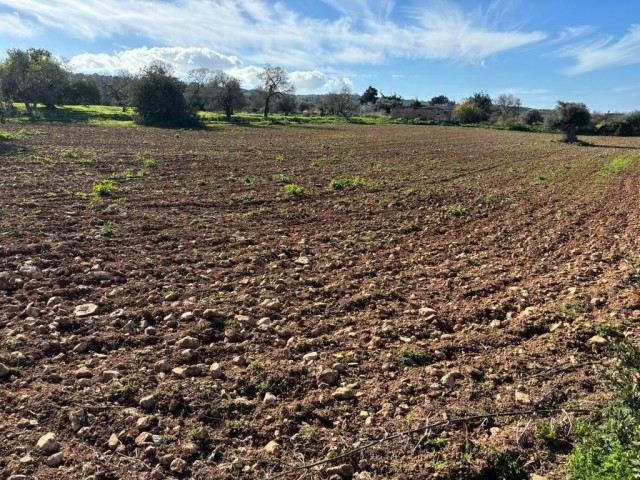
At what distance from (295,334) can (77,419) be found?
2623mm

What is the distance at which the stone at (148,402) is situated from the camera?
4.36 meters

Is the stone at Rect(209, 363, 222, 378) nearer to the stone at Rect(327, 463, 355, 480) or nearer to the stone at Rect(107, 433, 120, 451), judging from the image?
the stone at Rect(107, 433, 120, 451)

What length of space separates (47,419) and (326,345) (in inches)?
120

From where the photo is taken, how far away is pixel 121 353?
526cm

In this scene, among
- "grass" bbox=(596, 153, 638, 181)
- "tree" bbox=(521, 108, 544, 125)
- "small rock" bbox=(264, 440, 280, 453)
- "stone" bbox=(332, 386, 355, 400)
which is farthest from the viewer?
"tree" bbox=(521, 108, 544, 125)

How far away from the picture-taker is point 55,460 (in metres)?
3.69

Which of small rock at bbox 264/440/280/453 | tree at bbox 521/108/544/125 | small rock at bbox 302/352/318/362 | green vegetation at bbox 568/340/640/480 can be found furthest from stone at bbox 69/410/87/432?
tree at bbox 521/108/544/125

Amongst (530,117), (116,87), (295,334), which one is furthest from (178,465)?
(116,87)

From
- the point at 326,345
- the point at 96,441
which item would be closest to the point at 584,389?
the point at 326,345

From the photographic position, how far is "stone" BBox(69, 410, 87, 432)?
4.05 m

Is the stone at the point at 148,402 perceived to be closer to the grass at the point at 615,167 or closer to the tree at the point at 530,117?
the grass at the point at 615,167

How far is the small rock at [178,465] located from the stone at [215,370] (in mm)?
1196

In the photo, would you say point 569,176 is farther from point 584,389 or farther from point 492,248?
point 584,389

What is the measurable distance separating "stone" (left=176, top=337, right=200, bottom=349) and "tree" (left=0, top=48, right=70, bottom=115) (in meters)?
55.0
